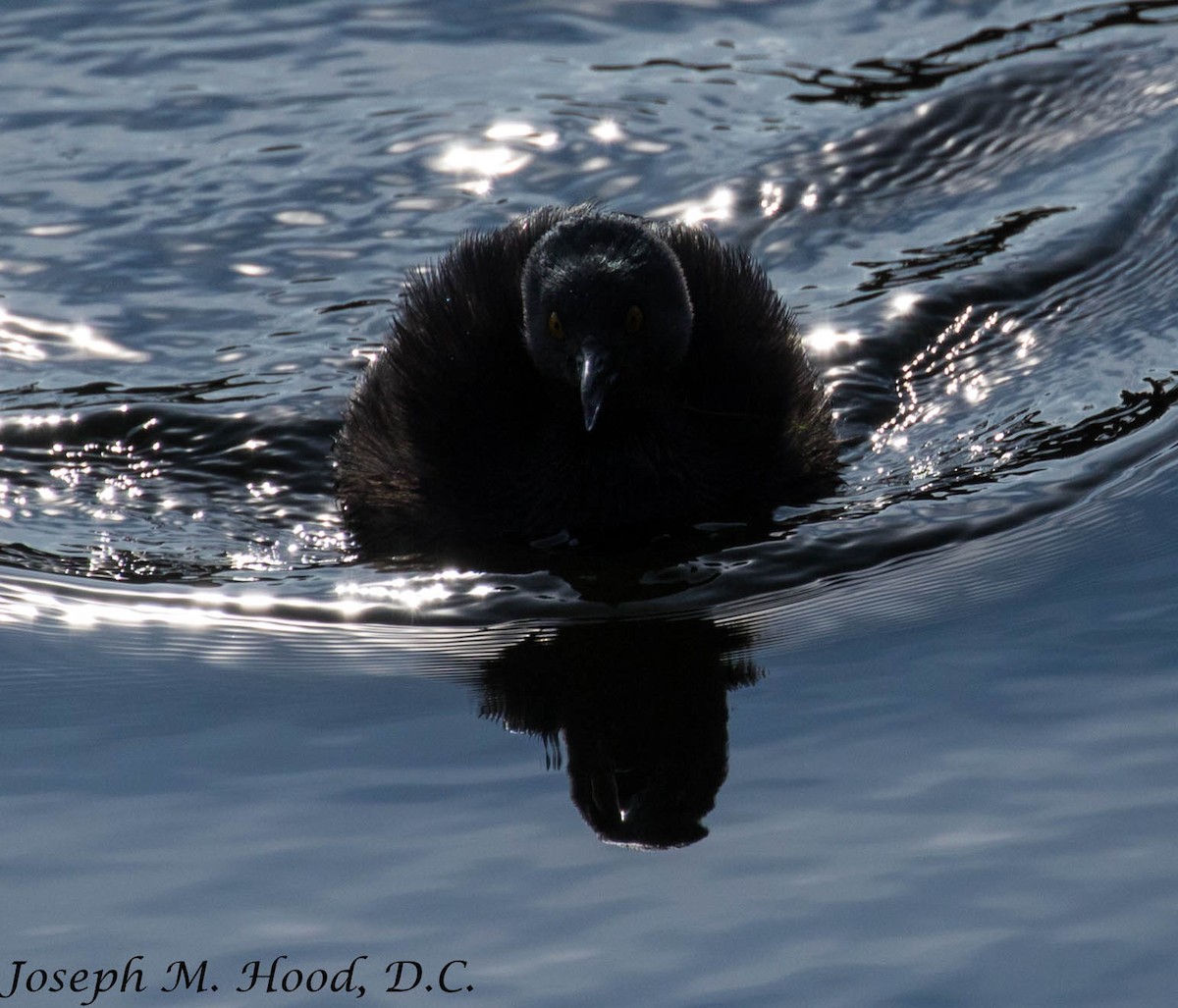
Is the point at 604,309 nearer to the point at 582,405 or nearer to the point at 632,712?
the point at 582,405

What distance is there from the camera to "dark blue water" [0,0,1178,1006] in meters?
4.04

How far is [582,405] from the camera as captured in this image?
588cm

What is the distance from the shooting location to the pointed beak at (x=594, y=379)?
5.63m

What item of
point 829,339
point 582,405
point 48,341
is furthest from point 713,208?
point 582,405

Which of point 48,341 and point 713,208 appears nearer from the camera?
point 48,341

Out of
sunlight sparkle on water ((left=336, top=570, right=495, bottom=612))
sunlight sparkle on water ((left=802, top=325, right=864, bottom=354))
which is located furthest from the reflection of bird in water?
sunlight sparkle on water ((left=802, top=325, right=864, bottom=354))

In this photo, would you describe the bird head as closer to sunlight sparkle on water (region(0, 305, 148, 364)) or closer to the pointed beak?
the pointed beak

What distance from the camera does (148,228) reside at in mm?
8852

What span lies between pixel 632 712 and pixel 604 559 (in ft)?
3.21

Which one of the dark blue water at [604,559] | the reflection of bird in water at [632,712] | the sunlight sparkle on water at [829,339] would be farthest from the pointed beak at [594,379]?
the sunlight sparkle on water at [829,339]

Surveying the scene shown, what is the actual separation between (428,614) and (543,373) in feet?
3.00

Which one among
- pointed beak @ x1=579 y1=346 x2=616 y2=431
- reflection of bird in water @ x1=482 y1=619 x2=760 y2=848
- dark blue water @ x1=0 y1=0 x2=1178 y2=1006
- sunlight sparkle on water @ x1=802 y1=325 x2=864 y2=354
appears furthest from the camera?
sunlight sparkle on water @ x1=802 y1=325 x2=864 y2=354

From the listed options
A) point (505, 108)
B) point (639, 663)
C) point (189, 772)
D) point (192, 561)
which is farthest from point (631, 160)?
point (189, 772)

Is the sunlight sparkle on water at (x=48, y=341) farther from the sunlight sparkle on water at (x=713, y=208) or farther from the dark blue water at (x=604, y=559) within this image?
the sunlight sparkle on water at (x=713, y=208)
